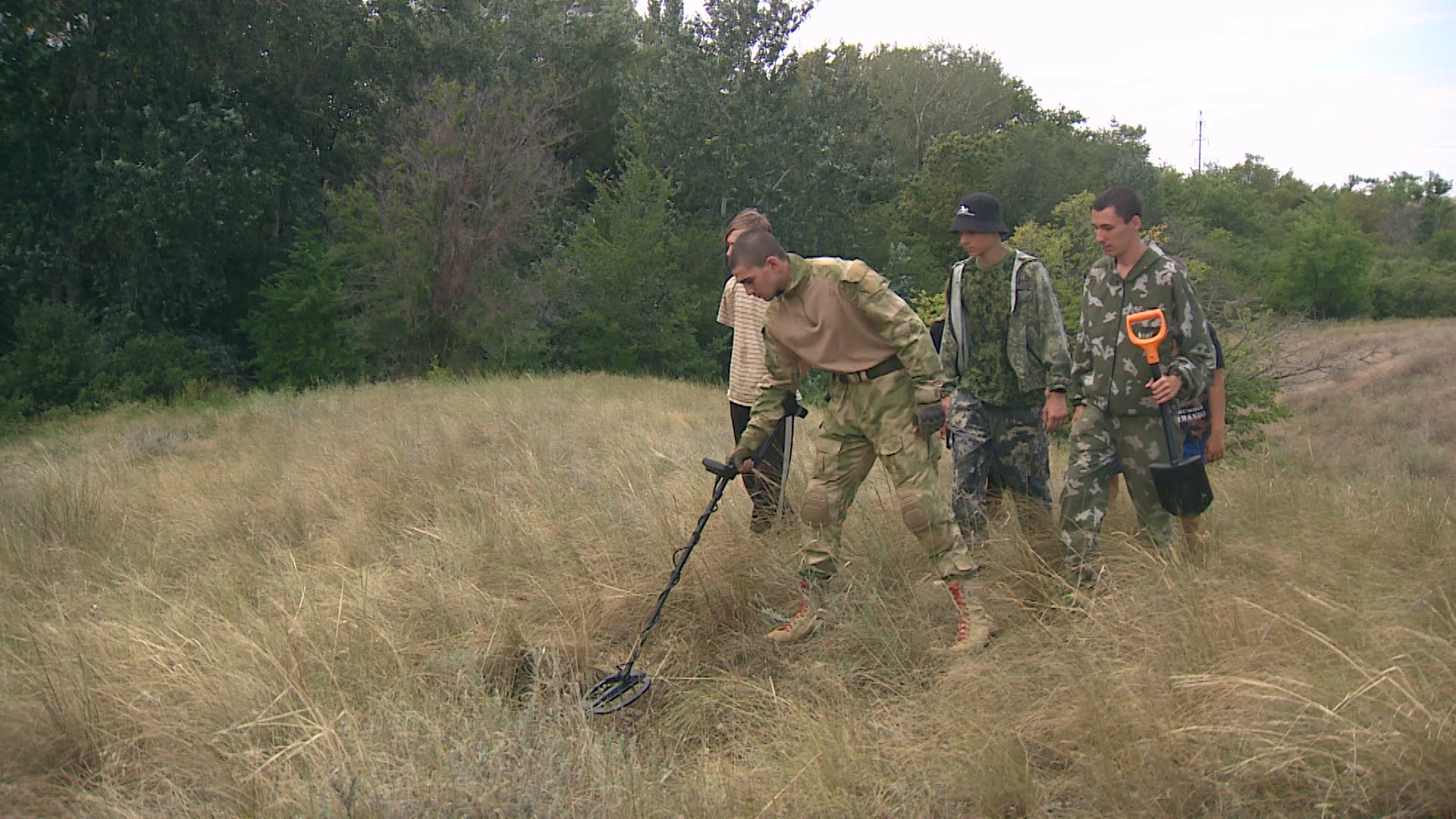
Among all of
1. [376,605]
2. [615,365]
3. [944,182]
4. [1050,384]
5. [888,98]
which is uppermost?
[888,98]

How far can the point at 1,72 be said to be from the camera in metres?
21.0

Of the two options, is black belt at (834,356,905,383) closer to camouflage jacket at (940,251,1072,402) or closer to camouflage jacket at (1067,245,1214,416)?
camouflage jacket at (940,251,1072,402)

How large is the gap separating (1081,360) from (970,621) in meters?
1.16

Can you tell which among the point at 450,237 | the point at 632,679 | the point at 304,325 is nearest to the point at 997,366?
the point at 632,679

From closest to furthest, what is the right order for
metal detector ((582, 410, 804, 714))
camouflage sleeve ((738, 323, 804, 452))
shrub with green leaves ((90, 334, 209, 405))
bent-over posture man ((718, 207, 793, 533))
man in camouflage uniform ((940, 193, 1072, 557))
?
metal detector ((582, 410, 804, 714))
camouflage sleeve ((738, 323, 804, 452))
man in camouflage uniform ((940, 193, 1072, 557))
bent-over posture man ((718, 207, 793, 533))
shrub with green leaves ((90, 334, 209, 405))

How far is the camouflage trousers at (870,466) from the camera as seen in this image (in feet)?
13.0

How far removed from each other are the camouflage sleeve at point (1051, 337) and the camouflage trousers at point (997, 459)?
211 millimetres

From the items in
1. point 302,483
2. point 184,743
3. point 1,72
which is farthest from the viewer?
point 1,72

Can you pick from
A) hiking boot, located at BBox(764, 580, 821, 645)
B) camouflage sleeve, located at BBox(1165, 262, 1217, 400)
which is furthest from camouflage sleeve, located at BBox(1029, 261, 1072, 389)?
hiking boot, located at BBox(764, 580, 821, 645)

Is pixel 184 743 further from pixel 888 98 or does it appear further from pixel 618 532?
pixel 888 98

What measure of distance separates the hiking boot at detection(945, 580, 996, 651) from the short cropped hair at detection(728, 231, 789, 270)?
1339mm

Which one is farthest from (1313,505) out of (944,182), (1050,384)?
(944,182)

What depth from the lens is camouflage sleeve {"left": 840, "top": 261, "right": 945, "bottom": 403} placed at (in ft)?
13.1

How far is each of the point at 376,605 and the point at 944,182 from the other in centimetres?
3631
